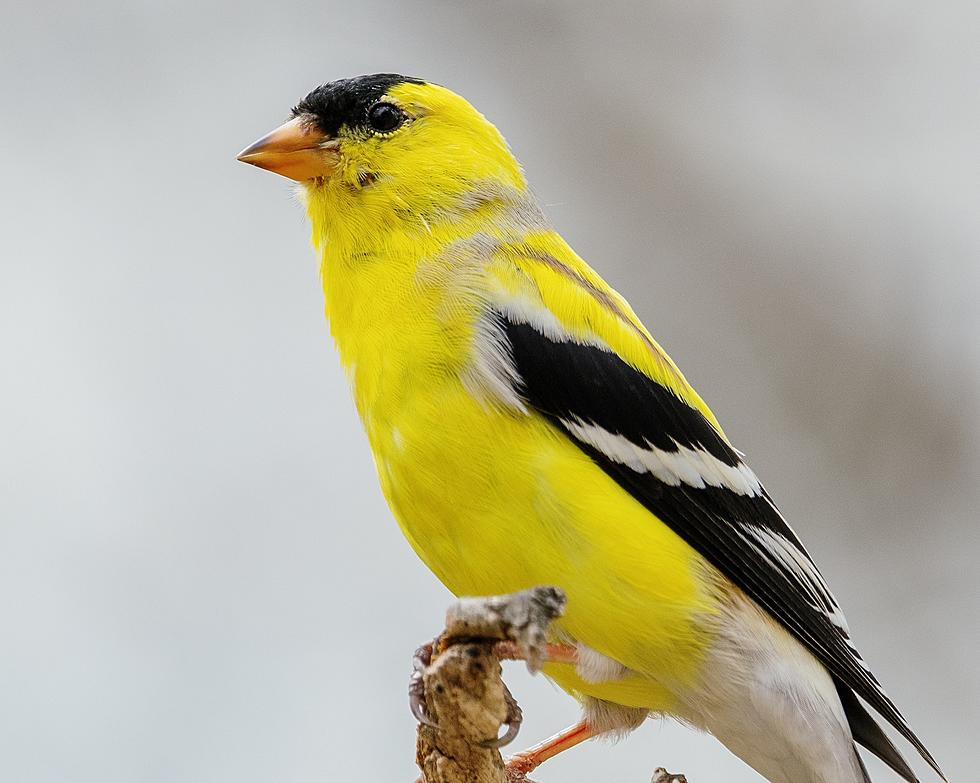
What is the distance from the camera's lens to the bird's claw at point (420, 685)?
2.46 metres

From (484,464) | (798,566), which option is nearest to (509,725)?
(484,464)

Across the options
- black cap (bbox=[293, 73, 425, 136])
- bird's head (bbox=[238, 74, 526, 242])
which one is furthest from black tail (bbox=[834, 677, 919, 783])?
black cap (bbox=[293, 73, 425, 136])

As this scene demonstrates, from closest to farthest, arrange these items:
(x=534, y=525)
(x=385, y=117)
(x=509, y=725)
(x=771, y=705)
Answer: (x=509, y=725) → (x=534, y=525) → (x=771, y=705) → (x=385, y=117)

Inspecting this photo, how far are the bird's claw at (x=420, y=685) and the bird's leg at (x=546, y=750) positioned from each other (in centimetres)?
82

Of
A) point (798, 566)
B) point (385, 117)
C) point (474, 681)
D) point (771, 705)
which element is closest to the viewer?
point (474, 681)

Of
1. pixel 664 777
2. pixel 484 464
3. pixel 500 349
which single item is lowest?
pixel 664 777

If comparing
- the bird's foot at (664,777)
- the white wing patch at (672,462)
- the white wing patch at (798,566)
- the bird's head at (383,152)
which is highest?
the bird's head at (383,152)

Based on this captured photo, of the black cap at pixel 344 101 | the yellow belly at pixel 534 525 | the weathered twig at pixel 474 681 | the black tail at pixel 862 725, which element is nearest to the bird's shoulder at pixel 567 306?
the yellow belly at pixel 534 525

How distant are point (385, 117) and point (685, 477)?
139 cm

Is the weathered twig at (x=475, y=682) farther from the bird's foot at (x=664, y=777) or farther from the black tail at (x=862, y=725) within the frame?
the black tail at (x=862, y=725)

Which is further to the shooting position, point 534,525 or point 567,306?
point 567,306

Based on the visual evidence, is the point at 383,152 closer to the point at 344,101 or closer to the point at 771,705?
the point at 344,101

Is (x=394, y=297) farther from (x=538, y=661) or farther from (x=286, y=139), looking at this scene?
(x=538, y=661)

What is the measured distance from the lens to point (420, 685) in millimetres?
2529
